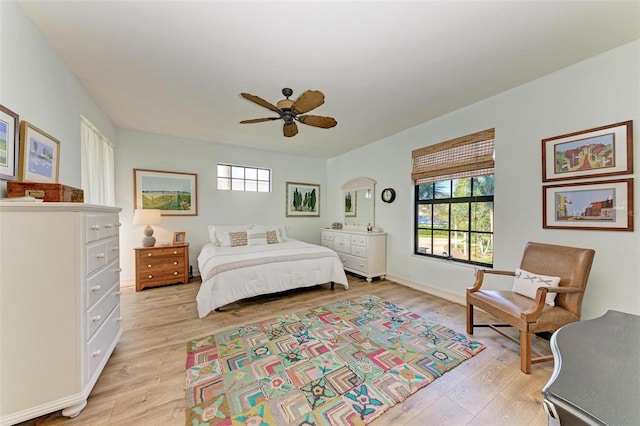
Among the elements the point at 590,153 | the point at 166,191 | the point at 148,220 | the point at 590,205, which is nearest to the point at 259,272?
the point at 148,220

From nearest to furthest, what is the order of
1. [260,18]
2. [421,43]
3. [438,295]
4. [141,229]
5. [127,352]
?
[260,18] < [421,43] < [127,352] < [438,295] < [141,229]

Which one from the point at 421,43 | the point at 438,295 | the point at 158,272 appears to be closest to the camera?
the point at 421,43

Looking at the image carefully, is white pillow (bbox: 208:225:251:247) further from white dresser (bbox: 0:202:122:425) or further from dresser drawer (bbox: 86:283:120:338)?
white dresser (bbox: 0:202:122:425)

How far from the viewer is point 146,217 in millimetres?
3746

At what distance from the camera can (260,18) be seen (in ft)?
5.44

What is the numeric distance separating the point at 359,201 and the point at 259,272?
2671 mm

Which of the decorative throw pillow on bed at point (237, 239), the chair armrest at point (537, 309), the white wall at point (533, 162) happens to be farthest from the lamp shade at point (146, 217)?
the chair armrest at point (537, 309)

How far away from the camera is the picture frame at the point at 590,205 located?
78.4 inches

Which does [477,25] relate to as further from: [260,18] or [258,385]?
[258,385]

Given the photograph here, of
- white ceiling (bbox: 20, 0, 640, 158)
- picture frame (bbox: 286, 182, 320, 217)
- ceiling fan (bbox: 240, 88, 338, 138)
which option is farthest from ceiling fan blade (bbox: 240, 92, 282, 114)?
picture frame (bbox: 286, 182, 320, 217)

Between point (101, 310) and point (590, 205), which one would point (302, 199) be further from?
point (590, 205)

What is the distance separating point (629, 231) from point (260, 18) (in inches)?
132

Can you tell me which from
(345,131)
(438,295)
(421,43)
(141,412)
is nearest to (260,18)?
(421,43)

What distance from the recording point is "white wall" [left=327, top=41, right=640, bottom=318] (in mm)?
2004
